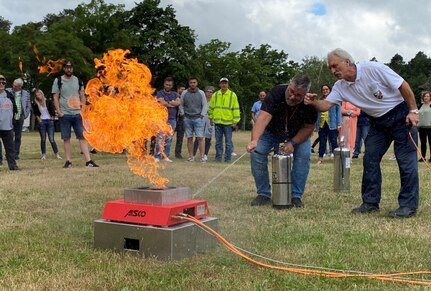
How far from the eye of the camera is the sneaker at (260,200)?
6.90 m

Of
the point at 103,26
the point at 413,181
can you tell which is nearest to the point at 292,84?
the point at 413,181

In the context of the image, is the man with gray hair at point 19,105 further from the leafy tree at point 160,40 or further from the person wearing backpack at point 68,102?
the leafy tree at point 160,40

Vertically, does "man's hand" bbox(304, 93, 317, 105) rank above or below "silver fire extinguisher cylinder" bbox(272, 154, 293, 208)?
above

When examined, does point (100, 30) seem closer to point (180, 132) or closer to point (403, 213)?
point (180, 132)

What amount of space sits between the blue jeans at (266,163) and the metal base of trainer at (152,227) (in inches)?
104

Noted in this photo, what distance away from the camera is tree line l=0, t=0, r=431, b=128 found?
40.0 m

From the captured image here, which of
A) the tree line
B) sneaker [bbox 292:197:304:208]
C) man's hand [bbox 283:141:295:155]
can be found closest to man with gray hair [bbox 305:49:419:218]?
sneaker [bbox 292:197:304:208]

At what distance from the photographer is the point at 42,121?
14570 millimetres

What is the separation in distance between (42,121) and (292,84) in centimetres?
1016

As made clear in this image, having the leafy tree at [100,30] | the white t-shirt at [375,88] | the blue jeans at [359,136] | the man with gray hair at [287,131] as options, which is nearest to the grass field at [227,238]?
the man with gray hair at [287,131]

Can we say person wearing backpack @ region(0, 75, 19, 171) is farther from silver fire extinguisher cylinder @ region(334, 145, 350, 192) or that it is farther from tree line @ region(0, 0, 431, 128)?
tree line @ region(0, 0, 431, 128)

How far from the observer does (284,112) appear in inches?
267

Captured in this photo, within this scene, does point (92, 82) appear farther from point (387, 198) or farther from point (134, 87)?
point (387, 198)

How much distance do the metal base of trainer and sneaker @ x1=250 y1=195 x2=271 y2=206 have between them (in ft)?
7.93
